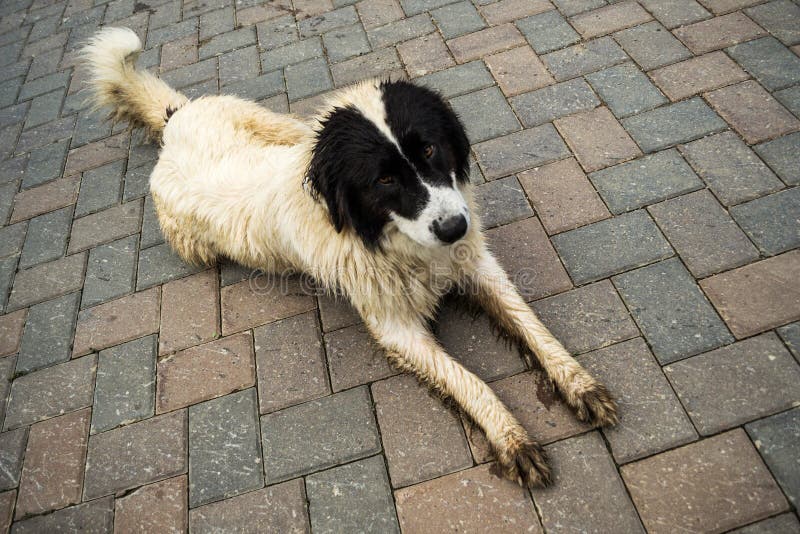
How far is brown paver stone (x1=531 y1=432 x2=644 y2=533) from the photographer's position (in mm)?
2230

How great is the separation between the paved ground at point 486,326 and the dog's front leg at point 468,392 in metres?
0.10

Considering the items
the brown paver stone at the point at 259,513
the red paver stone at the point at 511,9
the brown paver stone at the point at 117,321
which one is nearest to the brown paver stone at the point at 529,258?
the brown paver stone at the point at 259,513

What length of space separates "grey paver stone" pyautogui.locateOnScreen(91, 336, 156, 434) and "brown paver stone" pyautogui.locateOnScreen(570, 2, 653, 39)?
12.8 ft

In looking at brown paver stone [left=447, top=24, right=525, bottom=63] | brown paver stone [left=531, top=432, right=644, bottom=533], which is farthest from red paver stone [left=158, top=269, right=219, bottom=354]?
brown paver stone [left=447, top=24, right=525, bottom=63]

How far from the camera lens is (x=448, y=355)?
276 cm

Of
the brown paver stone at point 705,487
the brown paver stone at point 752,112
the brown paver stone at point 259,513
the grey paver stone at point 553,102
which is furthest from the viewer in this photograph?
the grey paver stone at point 553,102

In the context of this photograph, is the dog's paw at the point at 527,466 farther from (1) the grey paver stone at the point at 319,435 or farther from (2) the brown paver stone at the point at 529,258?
(2) the brown paver stone at the point at 529,258

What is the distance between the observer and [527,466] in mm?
2338

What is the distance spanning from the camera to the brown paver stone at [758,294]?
2.65 meters

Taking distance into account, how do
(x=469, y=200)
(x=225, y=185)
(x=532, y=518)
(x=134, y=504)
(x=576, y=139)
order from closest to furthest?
1. (x=532, y=518)
2. (x=134, y=504)
3. (x=469, y=200)
4. (x=225, y=185)
5. (x=576, y=139)

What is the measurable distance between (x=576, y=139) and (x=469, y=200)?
127cm

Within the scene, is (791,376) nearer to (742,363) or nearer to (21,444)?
(742,363)

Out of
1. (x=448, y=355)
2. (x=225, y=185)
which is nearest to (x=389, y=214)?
(x=448, y=355)

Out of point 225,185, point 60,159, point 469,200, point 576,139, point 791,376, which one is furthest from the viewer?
point 60,159
